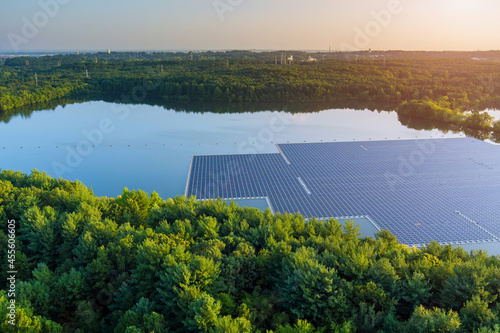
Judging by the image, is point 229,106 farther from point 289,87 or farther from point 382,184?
point 382,184

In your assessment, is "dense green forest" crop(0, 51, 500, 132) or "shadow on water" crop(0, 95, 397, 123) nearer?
"shadow on water" crop(0, 95, 397, 123)

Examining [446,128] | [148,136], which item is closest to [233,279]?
[148,136]

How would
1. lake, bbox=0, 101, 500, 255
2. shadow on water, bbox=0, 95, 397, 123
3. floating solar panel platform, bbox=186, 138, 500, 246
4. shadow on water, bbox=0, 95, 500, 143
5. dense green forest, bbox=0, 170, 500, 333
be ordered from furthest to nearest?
shadow on water, bbox=0, 95, 397, 123 → shadow on water, bbox=0, 95, 500, 143 → lake, bbox=0, 101, 500, 255 → floating solar panel platform, bbox=186, 138, 500, 246 → dense green forest, bbox=0, 170, 500, 333

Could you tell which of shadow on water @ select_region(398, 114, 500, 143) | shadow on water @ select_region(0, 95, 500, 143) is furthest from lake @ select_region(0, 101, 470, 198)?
shadow on water @ select_region(0, 95, 500, 143)

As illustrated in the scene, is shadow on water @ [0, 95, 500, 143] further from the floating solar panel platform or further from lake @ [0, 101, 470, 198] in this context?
the floating solar panel platform

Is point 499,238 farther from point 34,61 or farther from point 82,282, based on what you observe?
point 34,61
